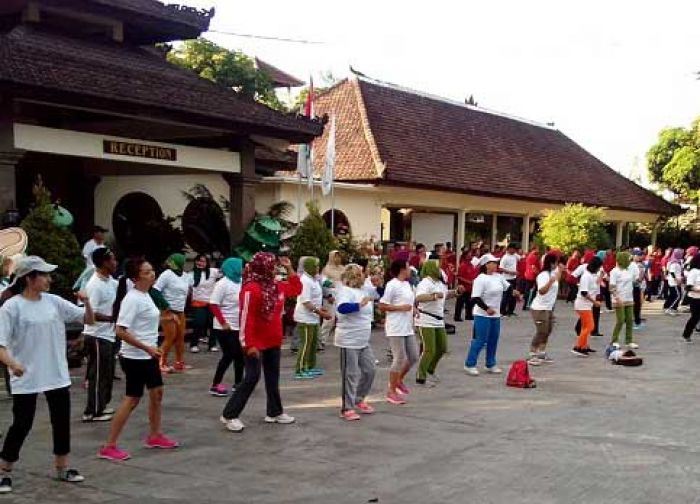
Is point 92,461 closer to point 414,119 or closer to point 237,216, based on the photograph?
point 237,216

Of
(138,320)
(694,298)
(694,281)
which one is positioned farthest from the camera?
(694,281)

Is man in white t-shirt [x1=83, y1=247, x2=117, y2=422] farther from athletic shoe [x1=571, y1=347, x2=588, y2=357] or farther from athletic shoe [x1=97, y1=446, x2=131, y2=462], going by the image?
athletic shoe [x1=571, y1=347, x2=588, y2=357]

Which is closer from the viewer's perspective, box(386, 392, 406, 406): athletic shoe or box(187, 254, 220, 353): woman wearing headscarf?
box(386, 392, 406, 406): athletic shoe

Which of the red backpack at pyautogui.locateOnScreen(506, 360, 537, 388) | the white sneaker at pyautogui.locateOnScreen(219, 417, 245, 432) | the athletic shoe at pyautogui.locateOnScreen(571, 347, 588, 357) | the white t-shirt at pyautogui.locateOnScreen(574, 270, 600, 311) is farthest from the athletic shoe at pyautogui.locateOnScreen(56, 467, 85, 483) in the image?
the athletic shoe at pyautogui.locateOnScreen(571, 347, 588, 357)

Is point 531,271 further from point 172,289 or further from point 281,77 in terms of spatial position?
point 281,77

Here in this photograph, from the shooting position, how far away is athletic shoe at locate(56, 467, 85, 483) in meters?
6.02

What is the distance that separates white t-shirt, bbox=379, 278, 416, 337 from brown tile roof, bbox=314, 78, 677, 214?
13.3 m

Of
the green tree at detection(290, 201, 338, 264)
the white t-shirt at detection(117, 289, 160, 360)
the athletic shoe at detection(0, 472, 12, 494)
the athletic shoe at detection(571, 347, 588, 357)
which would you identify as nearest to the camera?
the athletic shoe at detection(0, 472, 12, 494)

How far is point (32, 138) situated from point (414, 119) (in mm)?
17614

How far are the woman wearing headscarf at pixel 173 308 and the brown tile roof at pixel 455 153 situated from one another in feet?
38.6

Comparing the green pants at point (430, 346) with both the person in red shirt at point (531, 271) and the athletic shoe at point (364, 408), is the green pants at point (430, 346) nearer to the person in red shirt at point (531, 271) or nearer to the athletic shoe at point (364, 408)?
the athletic shoe at point (364, 408)

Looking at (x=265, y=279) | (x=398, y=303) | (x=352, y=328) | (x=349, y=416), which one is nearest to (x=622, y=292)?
(x=398, y=303)

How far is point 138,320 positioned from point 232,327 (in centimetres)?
250

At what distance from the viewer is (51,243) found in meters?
11.6
